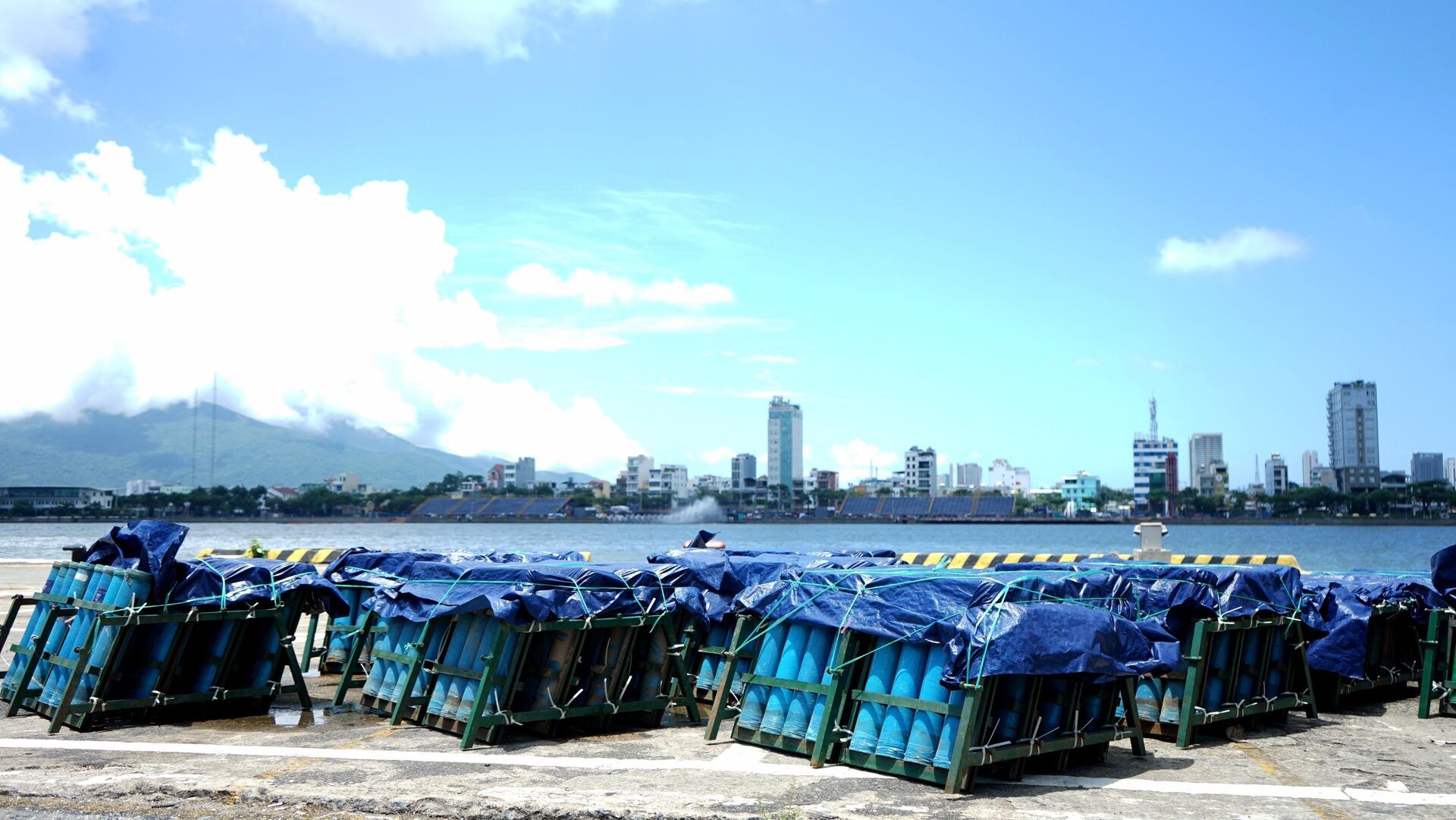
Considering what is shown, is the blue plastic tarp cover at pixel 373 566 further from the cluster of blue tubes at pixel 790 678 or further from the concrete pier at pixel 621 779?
the cluster of blue tubes at pixel 790 678

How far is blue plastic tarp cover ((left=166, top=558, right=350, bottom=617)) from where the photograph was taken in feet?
40.1

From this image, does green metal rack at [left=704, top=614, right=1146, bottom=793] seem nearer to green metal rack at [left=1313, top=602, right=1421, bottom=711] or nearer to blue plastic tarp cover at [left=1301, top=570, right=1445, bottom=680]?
blue plastic tarp cover at [left=1301, top=570, right=1445, bottom=680]

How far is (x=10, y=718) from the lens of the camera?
12.5 m

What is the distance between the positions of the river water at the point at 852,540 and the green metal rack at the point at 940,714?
45.5m

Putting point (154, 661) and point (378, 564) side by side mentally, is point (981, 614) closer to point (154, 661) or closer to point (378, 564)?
point (378, 564)

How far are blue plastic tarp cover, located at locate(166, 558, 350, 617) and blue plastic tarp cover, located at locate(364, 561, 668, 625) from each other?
1.11 meters

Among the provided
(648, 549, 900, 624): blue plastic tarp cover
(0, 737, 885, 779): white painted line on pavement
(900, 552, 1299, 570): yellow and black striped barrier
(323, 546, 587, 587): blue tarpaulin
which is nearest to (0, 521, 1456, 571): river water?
(900, 552, 1299, 570): yellow and black striped barrier

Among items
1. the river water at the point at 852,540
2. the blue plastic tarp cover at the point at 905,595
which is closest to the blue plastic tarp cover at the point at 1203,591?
the blue plastic tarp cover at the point at 905,595

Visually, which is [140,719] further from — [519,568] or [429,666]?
[519,568]

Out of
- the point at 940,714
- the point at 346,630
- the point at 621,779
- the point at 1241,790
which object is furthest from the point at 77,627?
the point at 1241,790

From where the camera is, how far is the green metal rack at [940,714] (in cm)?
924

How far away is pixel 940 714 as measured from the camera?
9609 millimetres

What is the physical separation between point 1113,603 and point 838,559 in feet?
10.7

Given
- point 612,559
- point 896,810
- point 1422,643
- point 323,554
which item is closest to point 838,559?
point 896,810
